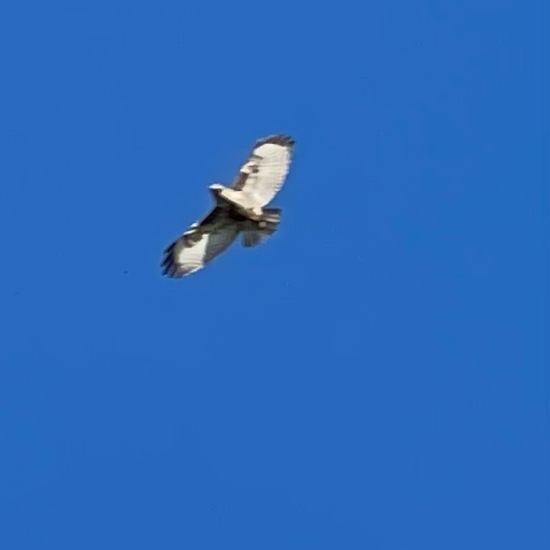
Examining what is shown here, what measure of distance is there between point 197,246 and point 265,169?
743 millimetres

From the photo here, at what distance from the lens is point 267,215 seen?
44.9ft

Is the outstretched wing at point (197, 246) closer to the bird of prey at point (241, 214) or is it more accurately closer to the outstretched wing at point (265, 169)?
the bird of prey at point (241, 214)

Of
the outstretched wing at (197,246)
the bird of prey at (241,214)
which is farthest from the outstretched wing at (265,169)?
the outstretched wing at (197,246)

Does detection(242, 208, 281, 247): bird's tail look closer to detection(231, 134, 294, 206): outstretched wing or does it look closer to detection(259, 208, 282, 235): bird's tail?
detection(259, 208, 282, 235): bird's tail

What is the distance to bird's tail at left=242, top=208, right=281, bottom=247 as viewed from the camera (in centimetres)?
1365

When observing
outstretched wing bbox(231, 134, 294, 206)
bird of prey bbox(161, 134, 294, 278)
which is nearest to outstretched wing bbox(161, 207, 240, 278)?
bird of prey bbox(161, 134, 294, 278)

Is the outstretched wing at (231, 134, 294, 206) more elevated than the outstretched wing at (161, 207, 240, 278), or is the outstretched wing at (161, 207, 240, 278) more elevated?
the outstretched wing at (231, 134, 294, 206)

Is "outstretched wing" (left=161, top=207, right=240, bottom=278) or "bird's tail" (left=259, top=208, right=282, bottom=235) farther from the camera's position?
"outstretched wing" (left=161, top=207, right=240, bottom=278)

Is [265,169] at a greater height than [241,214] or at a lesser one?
greater

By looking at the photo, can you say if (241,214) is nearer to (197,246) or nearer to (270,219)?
(270,219)

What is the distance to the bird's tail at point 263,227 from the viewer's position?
13.6m

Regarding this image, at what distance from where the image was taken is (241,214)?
44.9 ft

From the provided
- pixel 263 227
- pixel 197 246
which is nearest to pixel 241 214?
pixel 263 227

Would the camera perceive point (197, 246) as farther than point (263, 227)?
Yes
